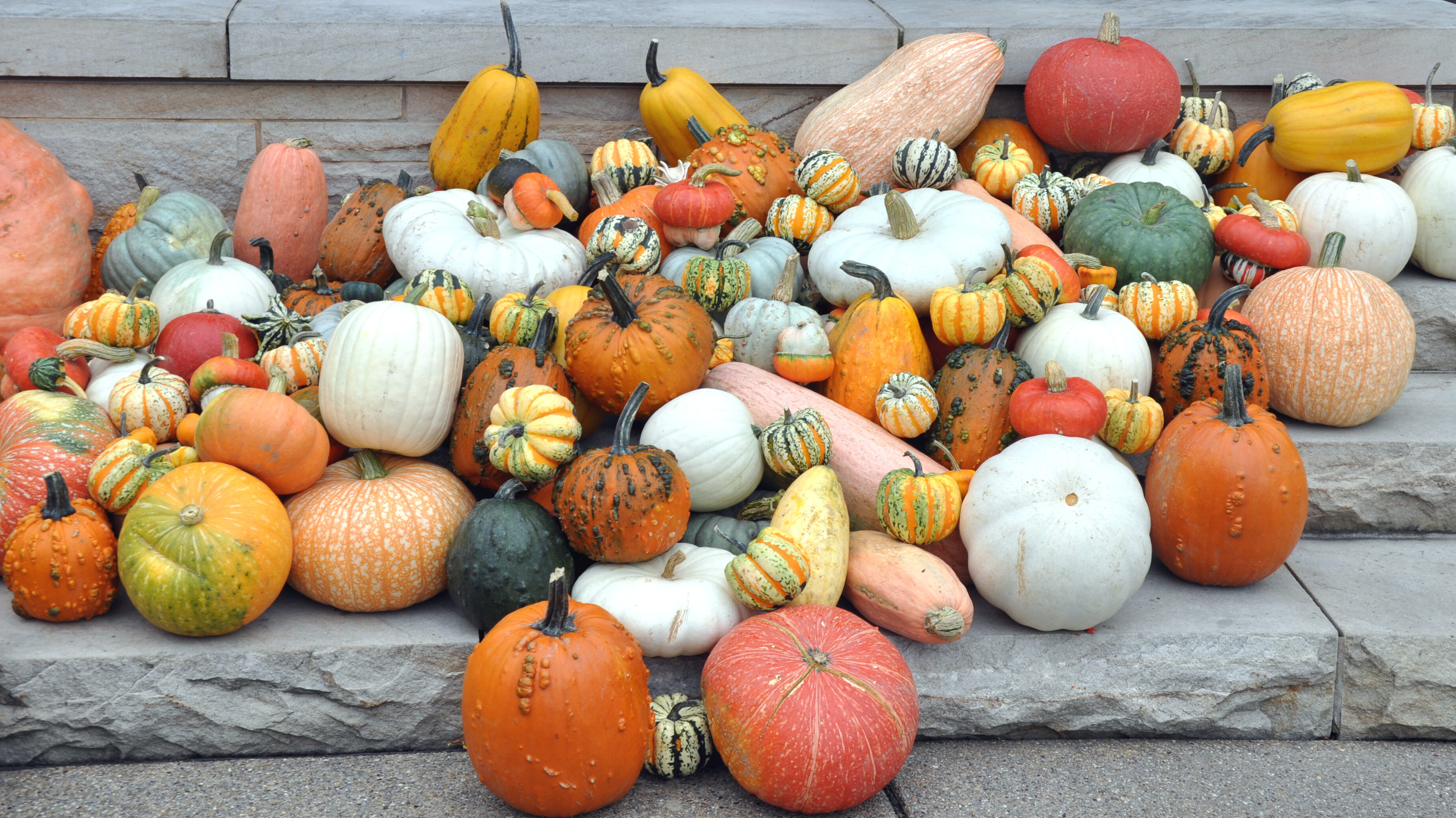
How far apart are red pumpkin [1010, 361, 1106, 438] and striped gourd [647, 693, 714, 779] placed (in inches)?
55.0

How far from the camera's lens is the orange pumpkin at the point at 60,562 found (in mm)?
2992

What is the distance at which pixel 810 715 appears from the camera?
2.64 meters

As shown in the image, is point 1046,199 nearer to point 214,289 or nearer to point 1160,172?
point 1160,172

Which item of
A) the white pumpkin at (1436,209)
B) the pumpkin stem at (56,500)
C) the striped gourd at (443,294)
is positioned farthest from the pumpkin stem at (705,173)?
the white pumpkin at (1436,209)

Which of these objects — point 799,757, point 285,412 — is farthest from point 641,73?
point 799,757

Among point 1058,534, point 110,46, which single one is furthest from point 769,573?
point 110,46

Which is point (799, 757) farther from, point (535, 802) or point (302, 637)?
point (302, 637)

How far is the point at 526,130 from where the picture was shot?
4.80m

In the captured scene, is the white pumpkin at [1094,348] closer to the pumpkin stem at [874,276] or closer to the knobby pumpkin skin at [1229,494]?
the knobby pumpkin skin at [1229,494]

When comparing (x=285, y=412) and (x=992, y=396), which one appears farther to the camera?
(x=992, y=396)

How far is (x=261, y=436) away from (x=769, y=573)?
58.6 inches

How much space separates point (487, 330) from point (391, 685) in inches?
55.0

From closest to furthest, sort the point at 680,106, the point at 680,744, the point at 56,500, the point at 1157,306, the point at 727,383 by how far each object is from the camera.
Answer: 1. the point at 680,744
2. the point at 56,500
3. the point at 727,383
4. the point at 1157,306
5. the point at 680,106

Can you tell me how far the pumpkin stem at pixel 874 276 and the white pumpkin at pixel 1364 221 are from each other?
1919 mm
